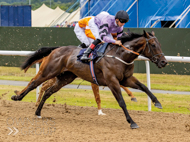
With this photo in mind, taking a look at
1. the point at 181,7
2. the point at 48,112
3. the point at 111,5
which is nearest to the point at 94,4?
the point at 111,5

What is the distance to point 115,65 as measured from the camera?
15.8ft

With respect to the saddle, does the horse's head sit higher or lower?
higher

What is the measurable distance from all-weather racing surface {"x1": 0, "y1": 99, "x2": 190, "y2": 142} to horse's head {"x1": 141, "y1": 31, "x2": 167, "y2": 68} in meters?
0.97

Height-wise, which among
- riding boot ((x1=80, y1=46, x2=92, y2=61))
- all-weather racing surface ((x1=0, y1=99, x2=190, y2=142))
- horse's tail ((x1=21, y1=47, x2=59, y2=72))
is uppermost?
riding boot ((x1=80, y1=46, x2=92, y2=61))

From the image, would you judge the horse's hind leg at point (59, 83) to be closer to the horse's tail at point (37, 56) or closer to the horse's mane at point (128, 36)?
the horse's tail at point (37, 56)

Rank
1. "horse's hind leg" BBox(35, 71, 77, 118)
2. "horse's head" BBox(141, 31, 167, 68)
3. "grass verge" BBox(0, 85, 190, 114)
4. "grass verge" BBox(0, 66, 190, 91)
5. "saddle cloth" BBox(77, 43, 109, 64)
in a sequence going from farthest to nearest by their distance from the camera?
"grass verge" BBox(0, 66, 190, 91), "grass verge" BBox(0, 85, 190, 114), "horse's hind leg" BBox(35, 71, 77, 118), "saddle cloth" BBox(77, 43, 109, 64), "horse's head" BBox(141, 31, 167, 68)

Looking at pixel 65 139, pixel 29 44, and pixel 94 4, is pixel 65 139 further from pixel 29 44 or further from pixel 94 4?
pixel 94 4

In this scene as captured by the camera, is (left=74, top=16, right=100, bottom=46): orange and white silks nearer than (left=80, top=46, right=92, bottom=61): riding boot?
No

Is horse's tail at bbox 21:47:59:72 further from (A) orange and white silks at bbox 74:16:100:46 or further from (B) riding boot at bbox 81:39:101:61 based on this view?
(B) riding boot at bbox 81:39:101:61

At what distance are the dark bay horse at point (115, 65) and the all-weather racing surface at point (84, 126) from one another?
0.32 m

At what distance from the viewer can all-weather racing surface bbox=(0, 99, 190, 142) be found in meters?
4.01

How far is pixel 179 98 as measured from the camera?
733cm

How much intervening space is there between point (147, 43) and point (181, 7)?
9.37 m

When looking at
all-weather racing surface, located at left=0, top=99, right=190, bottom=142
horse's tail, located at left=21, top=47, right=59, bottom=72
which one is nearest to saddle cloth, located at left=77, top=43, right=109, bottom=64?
all-weather racing surface, located at left=0, top=99, right=190, bottom=142
